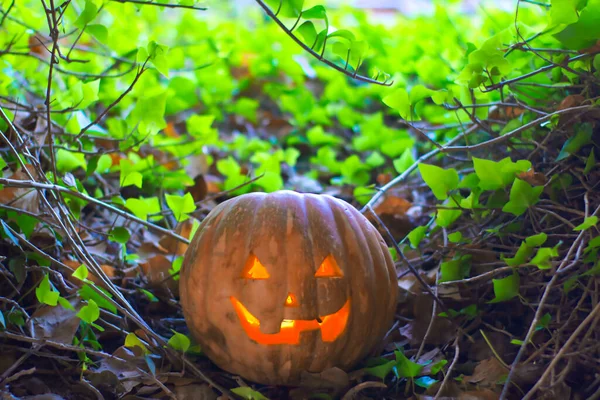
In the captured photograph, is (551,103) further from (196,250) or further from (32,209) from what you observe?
(32,209)

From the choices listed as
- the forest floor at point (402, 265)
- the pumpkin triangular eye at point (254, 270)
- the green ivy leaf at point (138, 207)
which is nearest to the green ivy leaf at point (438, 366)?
the forest floor at point (402, 265)

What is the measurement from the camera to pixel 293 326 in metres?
0.97

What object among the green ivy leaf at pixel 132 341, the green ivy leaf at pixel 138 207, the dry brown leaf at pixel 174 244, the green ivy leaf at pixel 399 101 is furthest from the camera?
the dry brown leaf at pixel 174 244

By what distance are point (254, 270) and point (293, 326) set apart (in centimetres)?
12

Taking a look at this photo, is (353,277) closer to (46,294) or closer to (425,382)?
(425,382)

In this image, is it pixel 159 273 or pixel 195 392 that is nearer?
pixel 195 392

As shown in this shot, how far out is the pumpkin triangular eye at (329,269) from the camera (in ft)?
3.20

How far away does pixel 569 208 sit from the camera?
1.10m

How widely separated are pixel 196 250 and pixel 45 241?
37 cm

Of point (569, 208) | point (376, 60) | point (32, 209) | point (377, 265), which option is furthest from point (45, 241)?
point (376, 60)

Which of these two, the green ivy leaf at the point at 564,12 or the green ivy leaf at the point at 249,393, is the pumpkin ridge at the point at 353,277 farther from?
the green ivy leaf at the point at 564,12

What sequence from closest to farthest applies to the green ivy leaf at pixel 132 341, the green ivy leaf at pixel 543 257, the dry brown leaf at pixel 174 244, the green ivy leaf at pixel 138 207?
the green ivy leaf at pixel 543 257 → the green ivy leaf at pixel 132 341 → the green ivy leaf at pixel 138 207 → the dry brown leaf at pixel 174 244

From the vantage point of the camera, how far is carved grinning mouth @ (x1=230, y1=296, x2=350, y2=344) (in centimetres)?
97

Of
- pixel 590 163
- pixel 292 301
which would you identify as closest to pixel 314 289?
pixel 292 301
